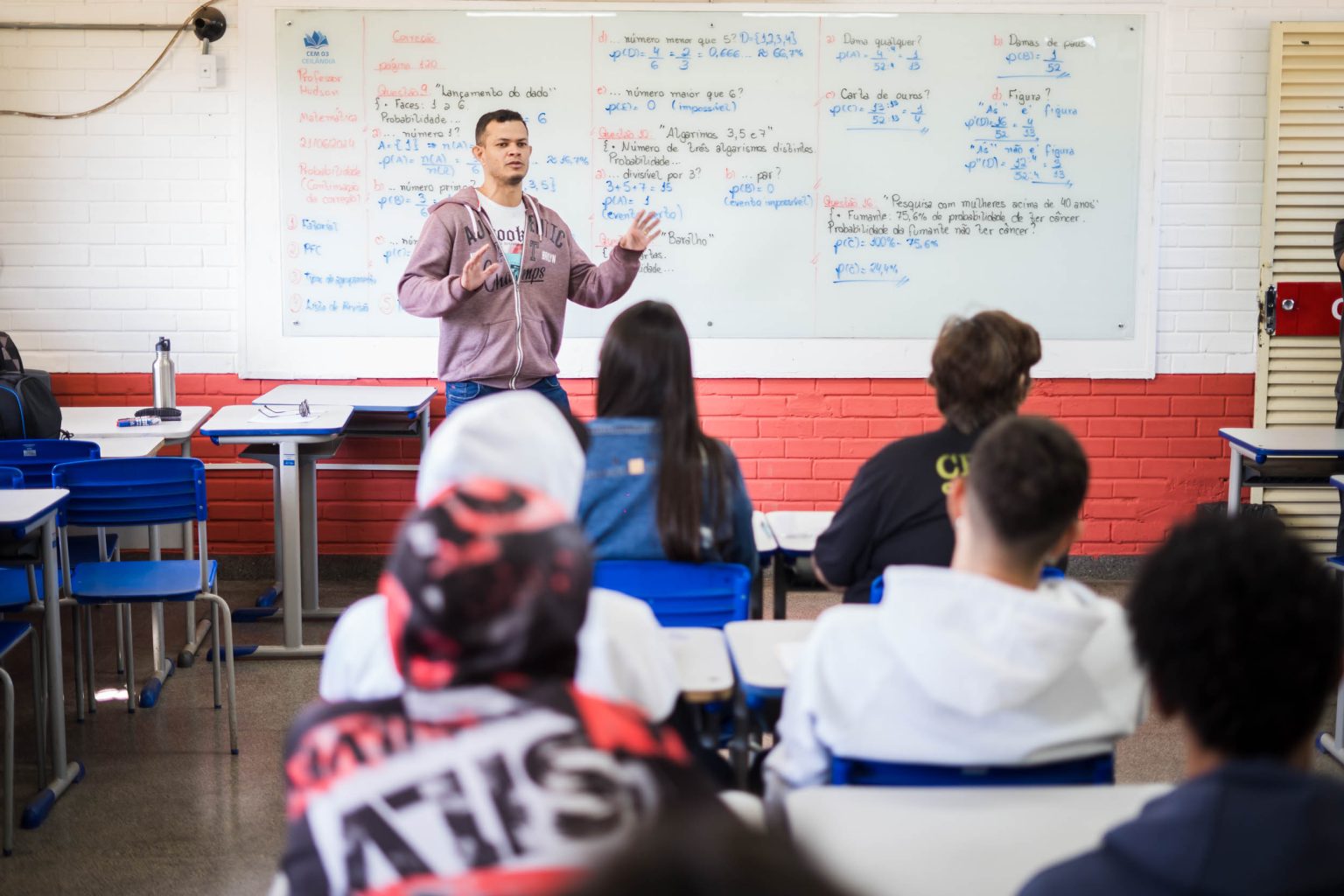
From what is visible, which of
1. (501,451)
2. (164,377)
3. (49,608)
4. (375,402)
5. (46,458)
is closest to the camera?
(501,451)

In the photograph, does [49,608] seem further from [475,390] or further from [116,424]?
[475,390]

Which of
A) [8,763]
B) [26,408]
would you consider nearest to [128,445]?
[26,408]

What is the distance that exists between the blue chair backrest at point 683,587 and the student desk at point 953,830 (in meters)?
0.92

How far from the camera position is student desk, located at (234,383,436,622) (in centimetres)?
459

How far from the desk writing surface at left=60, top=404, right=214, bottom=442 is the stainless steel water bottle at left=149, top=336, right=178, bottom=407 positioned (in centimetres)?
8

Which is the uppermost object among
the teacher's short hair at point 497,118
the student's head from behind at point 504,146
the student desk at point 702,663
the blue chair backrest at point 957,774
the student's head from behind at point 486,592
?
the teacher's short hair at point 497,118

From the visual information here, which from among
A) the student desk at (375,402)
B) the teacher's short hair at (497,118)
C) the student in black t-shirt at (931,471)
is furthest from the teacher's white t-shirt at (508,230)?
the student in black t-shirt at (931,471)

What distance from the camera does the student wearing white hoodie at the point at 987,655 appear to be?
1.59m

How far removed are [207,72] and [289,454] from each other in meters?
1.77

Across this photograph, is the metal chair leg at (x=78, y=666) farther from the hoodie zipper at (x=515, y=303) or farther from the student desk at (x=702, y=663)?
the student desk at (x=702, y=663)

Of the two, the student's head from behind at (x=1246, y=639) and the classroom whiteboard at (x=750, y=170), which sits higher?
the classroom whiteboard at (x=750, y=170)

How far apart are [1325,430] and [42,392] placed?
424 centimetres

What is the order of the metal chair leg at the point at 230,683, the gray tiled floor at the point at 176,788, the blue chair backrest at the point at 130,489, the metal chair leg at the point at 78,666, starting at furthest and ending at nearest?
the metal chair leg at the point at 78,666 < the metal chair leg at the point at 230,683 < the blue chair backrest at the point at 130,489 < the gray tiled floor at the point at 176,788

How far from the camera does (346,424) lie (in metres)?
4.65
